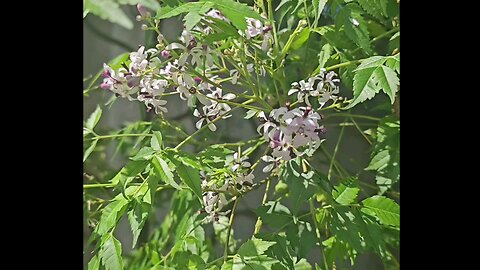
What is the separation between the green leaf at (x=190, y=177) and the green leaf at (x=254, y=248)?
11 cm

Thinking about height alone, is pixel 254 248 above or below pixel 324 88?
below

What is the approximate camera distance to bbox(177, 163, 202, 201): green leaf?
2.17ft

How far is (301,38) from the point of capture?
0.84 m

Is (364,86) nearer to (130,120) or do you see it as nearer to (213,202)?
(213,202)

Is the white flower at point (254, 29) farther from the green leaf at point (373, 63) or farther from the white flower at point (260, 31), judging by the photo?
the green leaf at point (373, 63)

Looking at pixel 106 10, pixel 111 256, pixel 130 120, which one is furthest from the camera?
pixel 130 120

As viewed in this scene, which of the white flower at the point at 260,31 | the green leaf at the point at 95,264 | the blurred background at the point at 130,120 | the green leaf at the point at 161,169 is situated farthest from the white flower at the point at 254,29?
the blurred background at the point at 130,120

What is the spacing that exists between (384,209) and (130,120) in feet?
3.26

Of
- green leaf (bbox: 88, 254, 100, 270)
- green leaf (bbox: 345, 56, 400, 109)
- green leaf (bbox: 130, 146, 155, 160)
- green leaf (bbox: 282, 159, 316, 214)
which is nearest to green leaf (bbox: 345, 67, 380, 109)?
green leaf (bbox: 345, 56, 400, 109)

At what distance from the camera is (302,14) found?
849mm

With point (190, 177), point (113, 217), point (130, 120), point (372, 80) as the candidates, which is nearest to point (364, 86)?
point (372, 80)
